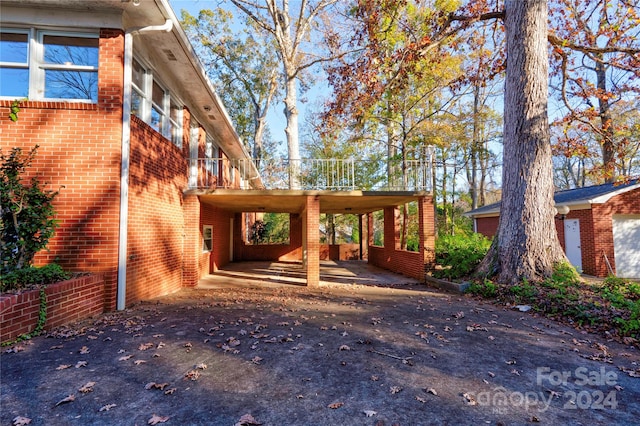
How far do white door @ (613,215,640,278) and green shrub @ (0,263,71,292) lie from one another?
54.5 ft

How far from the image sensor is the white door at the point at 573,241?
1226cm

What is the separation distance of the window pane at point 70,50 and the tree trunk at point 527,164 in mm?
9330

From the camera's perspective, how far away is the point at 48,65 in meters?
5.53

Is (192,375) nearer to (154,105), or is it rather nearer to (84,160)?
(84,160)

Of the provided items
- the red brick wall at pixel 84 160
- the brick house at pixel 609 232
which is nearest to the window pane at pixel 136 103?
the red brick wall at pixel 84 160

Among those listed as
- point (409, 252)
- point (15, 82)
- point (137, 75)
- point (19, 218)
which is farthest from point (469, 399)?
point (409, 252)

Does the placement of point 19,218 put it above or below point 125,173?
below

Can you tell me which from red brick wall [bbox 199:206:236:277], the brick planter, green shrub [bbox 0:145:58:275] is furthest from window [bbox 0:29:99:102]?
red brick wall [bbox 199:206:236:277]

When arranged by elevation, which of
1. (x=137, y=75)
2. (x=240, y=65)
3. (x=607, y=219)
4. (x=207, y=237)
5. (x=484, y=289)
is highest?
(x=240, y=65)

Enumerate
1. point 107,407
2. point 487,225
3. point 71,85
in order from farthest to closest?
point 487,225, point 71,85, point 107,407

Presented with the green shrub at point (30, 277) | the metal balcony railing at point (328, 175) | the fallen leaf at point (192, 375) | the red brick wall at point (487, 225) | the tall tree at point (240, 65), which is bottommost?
the fallen leaf at point (192, 375)

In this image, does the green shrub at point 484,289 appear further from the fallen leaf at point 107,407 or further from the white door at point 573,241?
the white door at point 573,241

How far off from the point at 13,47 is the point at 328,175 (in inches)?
273

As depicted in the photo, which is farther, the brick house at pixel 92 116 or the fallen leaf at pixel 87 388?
the brick house at pixel 92 116
